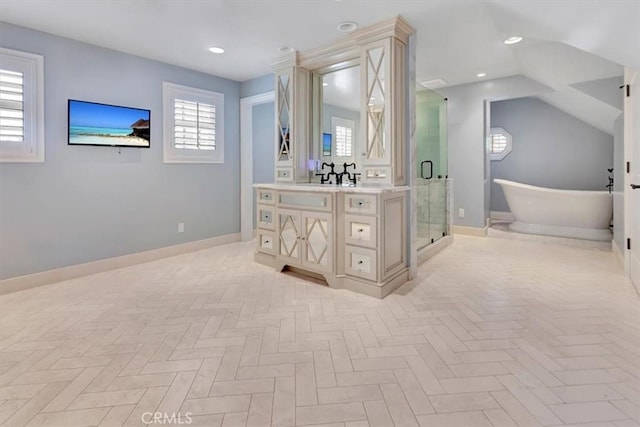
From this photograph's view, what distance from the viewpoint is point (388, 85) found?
9.63ft

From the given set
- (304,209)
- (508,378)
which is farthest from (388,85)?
(508,378)

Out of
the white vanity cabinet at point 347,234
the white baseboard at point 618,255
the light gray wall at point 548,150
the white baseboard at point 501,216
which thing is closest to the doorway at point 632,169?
the white baseboard at point 618,255

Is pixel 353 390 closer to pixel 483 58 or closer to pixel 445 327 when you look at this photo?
pixel 445 327

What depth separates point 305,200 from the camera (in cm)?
321

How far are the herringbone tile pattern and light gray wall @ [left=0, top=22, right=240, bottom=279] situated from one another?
0.52 m

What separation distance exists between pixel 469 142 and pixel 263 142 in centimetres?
339

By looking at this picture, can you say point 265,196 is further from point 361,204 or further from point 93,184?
point 93,184

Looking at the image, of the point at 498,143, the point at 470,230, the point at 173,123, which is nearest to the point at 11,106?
the point at 173,123

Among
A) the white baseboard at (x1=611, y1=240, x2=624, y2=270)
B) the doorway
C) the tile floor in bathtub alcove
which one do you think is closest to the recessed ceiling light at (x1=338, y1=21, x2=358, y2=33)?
the doorway

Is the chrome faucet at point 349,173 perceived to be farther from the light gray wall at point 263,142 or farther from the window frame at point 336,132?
the light gray wall at point 263,142

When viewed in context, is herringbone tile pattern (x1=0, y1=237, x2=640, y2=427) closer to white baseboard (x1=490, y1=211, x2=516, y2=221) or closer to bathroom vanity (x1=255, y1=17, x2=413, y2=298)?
bathroom vanity (x1=255, y1=17, x2=413, y2=298)

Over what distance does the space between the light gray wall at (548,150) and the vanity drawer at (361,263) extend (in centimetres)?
543

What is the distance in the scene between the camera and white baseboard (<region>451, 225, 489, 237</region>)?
5.27 metres

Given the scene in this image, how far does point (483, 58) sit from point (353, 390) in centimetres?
414
